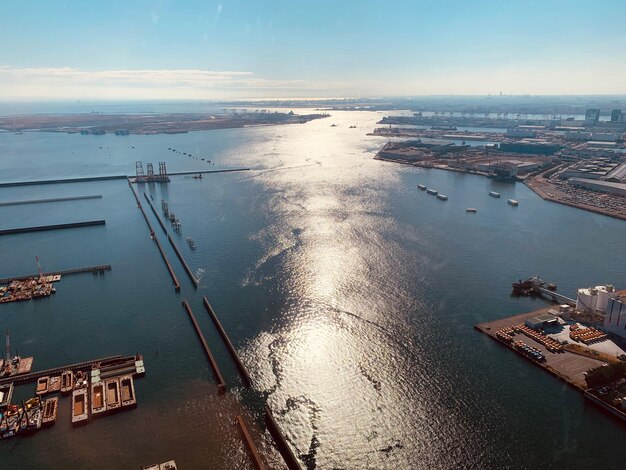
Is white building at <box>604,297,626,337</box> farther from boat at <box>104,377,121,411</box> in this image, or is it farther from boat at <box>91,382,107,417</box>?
boat at <box>91,382,107,417</box>

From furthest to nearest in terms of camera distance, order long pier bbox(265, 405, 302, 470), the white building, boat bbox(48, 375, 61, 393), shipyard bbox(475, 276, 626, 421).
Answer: the white building → boat bbox(48, 375, 61, 393) → shipyard bbox(475, 276, 626, 421) → long pier bbox(265, 405, 302, 470)

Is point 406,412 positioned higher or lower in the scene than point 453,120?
lower

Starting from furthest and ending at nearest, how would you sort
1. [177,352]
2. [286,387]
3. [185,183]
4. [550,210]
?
[185,183] → [550,210] → [177,352] → [286,387]

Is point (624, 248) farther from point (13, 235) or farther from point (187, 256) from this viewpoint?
point (13, 235)

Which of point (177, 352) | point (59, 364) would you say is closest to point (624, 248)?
point (177, 352)

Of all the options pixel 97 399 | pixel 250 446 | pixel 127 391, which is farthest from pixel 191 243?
pixel 250 446

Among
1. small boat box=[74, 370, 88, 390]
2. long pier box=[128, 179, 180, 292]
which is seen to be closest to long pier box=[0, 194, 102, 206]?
long pier box=[128, 179, 180, 292]
